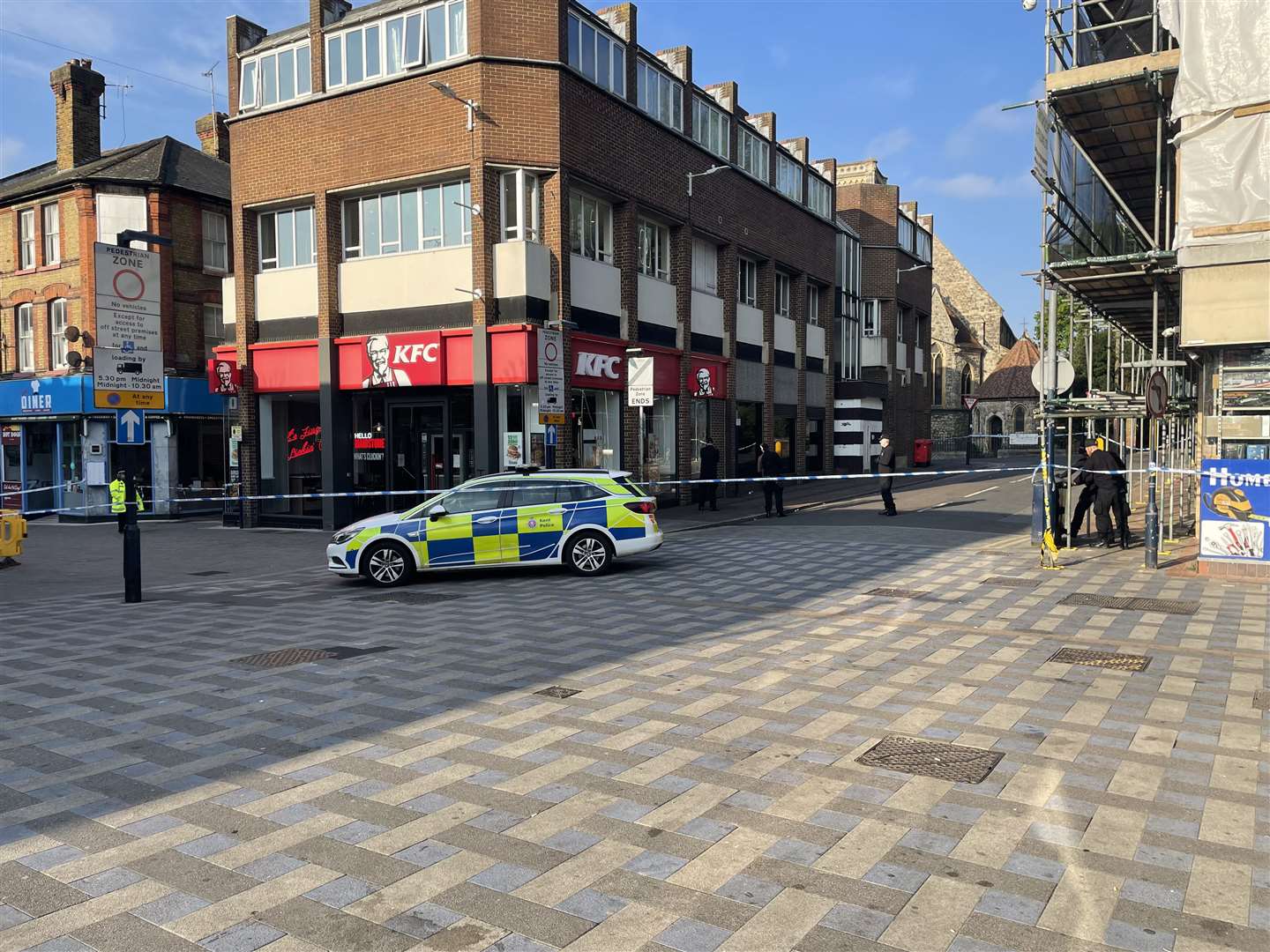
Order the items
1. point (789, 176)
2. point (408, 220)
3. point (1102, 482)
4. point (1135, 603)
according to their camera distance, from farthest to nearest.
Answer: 1. point (789, 176)
2. point (408, 220)
3. point (1102, 482)
4. point (1135, 603)

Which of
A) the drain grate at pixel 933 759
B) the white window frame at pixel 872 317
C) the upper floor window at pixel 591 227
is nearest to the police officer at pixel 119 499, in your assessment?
the upper floor window at pixel 591 227

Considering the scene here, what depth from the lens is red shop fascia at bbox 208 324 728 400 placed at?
19812 mm

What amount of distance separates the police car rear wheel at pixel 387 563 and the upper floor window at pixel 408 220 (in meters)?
9.66

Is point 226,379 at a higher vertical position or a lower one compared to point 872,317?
lower

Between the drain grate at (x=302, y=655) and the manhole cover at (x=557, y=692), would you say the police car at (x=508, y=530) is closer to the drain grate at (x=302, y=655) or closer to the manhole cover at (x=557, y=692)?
the drain grate at (x=302, y=655)

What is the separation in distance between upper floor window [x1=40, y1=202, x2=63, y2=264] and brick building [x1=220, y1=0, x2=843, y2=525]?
29.2ft

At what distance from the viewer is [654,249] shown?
980 inches

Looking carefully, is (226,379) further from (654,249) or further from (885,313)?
(885,313)

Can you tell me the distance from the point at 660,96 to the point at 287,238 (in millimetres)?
10314

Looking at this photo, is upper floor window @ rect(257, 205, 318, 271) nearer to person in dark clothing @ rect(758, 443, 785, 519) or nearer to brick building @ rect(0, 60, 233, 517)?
brick building @ rect(0, 60, 233, 517)

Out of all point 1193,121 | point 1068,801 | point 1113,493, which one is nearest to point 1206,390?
point 1113,493

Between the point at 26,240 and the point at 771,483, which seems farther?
the point at 26,240

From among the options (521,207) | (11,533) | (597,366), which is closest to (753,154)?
(597,366)

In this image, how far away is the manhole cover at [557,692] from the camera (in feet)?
22.8
